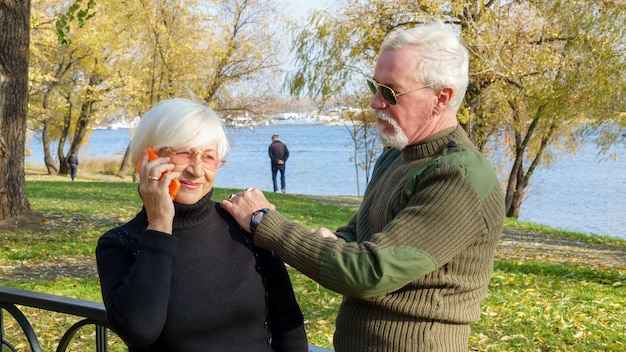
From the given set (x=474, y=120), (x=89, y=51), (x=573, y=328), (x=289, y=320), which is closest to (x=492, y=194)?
(x=289, y=320)

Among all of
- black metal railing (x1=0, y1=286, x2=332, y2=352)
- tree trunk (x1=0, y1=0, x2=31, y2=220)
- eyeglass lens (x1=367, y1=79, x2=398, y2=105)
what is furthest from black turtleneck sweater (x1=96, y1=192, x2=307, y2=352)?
tree trunk (x1=0, y1=0, x2=31, y2=220)

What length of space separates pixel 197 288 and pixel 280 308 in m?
0.35

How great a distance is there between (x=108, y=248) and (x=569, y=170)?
192ft

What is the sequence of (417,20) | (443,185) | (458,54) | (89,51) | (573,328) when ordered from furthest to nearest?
(89,51) < (417,20) < (573,328) < (458,54) < (443,185)

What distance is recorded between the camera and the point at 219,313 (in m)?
2.45

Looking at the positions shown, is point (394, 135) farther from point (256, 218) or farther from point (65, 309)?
point (65, 309)

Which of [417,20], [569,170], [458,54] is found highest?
[417,20]

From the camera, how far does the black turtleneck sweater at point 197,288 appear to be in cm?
222

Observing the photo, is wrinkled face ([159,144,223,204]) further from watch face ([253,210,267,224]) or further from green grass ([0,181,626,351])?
green grass ([0,181,626,351])

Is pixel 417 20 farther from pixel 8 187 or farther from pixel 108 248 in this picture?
pixel 108 248

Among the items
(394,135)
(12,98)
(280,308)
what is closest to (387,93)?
(394,135)

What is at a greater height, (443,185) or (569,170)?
(443,185)

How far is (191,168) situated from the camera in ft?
7.89

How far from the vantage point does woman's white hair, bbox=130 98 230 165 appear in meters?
2.40
